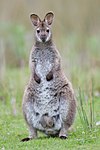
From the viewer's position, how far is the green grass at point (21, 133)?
8305 millimetres

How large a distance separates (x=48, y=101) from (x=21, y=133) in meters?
1.20

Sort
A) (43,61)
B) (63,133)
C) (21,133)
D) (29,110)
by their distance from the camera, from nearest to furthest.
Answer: (63,133)
(29,110)
(43,61)
(21,133)

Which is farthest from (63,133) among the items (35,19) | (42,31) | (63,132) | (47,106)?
(35,19)

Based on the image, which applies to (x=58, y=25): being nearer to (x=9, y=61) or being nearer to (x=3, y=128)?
(x=9, y=61)

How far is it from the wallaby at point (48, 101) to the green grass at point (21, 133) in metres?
0.21

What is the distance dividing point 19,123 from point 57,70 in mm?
2202

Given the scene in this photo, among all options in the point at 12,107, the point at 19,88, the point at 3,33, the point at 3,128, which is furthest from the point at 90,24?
the point at 3,128

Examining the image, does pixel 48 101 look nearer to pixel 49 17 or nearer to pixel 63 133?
pixel 63 133

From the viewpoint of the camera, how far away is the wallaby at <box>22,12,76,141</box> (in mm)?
9000

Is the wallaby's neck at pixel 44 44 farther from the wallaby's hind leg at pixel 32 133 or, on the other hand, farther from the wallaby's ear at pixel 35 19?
the wallaby's hind leg at pixel 32 133

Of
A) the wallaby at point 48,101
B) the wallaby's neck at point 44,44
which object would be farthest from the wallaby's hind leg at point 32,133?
the wallaby's neck at point 44,44

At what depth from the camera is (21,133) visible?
32.6 feet

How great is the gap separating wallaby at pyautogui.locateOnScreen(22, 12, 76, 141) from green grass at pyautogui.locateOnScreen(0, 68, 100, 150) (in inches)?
8.2

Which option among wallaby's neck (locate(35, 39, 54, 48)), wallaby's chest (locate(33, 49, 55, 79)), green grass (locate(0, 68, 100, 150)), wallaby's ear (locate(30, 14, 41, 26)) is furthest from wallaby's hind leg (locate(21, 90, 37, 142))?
wallaby's ear (locate(30, 14, 41, 26))
